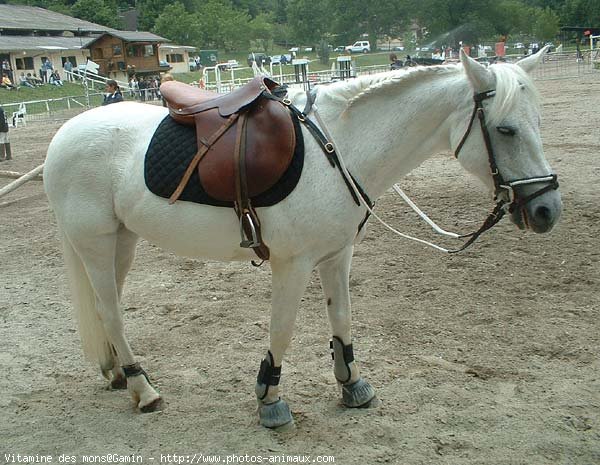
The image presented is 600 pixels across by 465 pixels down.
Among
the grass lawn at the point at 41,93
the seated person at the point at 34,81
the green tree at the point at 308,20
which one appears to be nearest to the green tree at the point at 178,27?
the grass lawn at the point at 41,93

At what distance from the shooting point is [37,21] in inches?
2341

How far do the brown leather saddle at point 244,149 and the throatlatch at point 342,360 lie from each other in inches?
31.0

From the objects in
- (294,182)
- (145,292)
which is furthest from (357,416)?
(145,292)

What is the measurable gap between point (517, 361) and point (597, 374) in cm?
47

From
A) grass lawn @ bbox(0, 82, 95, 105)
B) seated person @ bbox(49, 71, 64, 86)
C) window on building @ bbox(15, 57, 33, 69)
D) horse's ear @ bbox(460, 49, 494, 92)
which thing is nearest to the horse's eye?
horse's ear @ bbox(460, 49, 494, 92)

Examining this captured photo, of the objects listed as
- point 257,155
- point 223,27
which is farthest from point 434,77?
point 223,27

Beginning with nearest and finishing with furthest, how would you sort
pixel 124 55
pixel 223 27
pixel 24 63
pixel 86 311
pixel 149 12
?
1. pixel 86 311
2. pixel 124 55
3. pixel 24 63
4. pixel 223 27
5. pixel 149 12

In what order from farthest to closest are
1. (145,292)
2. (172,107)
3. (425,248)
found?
(425,248), (145,292), (172,107)

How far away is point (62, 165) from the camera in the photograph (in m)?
3.36

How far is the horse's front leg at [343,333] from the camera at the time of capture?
3.36 m

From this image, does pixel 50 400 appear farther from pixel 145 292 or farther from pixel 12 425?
pixel 145 292

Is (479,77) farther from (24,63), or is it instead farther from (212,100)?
(24,63)

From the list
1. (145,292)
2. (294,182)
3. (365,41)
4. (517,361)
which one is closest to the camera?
(294,182)

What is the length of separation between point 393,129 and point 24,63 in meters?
50.3
